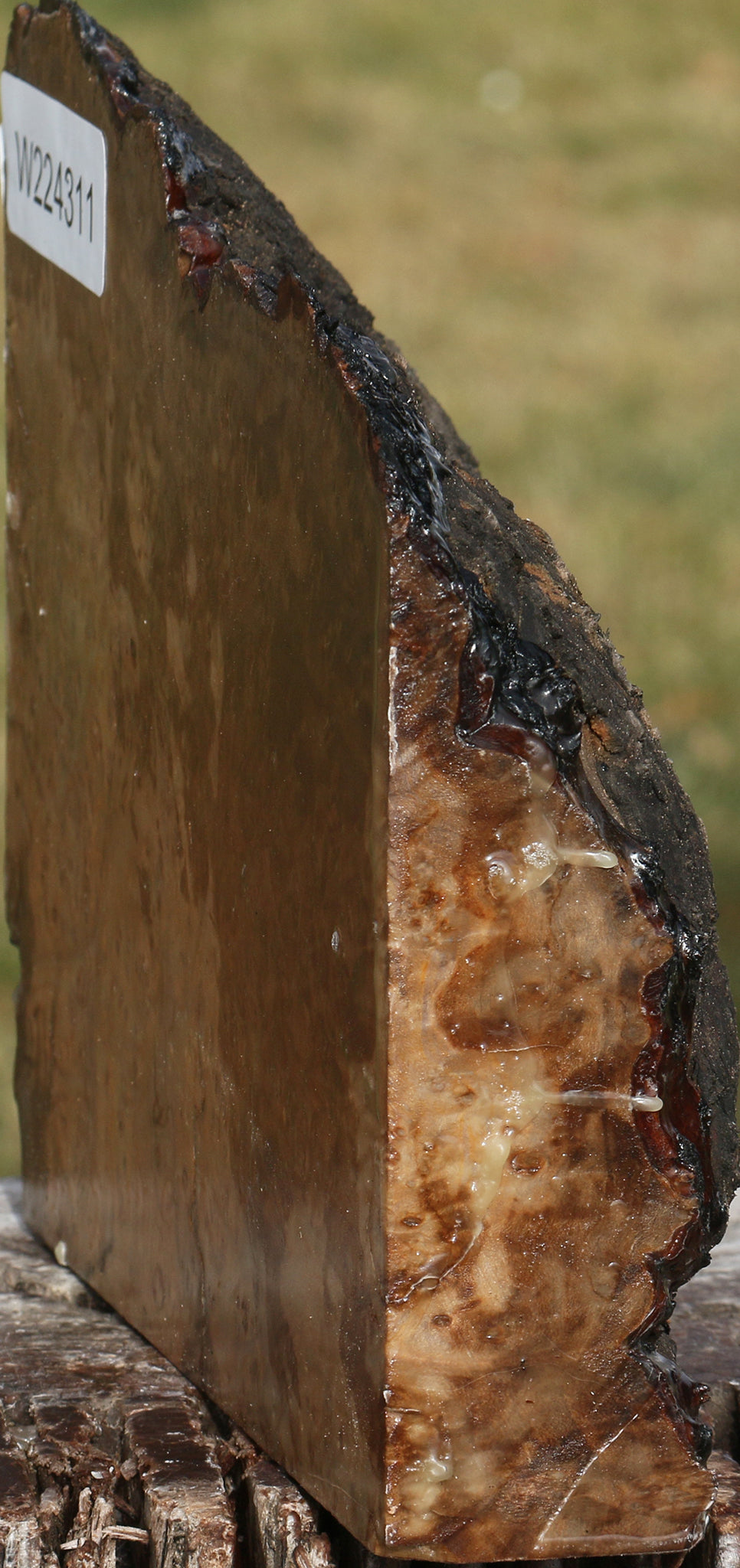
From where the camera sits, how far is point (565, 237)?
5.49 metres

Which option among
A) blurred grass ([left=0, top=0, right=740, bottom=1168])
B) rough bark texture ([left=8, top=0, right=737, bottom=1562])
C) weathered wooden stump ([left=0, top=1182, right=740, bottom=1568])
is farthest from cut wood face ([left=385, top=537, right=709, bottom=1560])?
blurred grass ([left=0, top=0, right=740, bottom=1168])

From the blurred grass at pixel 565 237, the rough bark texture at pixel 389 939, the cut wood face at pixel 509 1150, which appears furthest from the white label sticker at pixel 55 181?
the blurred grass at pixel 565 237

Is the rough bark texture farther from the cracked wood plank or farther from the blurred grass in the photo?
the blurred grass

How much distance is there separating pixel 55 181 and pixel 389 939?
2.48 ft

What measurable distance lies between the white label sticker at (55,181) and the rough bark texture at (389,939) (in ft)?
0.12

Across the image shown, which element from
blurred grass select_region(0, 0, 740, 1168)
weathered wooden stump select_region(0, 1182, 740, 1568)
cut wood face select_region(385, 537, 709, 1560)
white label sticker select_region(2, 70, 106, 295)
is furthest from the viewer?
blurred grass select_region(0, 0, 740, 1168)

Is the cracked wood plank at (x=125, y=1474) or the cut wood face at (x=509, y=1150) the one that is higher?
the cut wood face at (x=509, y=1150)

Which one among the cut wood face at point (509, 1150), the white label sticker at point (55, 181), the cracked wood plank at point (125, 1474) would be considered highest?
the white label sticker at point (55, 181)

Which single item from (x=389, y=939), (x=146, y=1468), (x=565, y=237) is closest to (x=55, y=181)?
(x=389, y=939)

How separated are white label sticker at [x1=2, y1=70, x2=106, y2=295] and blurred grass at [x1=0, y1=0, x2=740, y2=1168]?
1.95 meters

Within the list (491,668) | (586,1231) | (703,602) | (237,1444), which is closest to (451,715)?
(491,668)

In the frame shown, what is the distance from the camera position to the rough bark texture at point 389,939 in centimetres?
105

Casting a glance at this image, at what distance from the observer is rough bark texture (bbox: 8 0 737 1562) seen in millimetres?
1047

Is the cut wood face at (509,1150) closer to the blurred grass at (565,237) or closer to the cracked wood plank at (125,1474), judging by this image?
the cracked wood plank at (125,1474)
